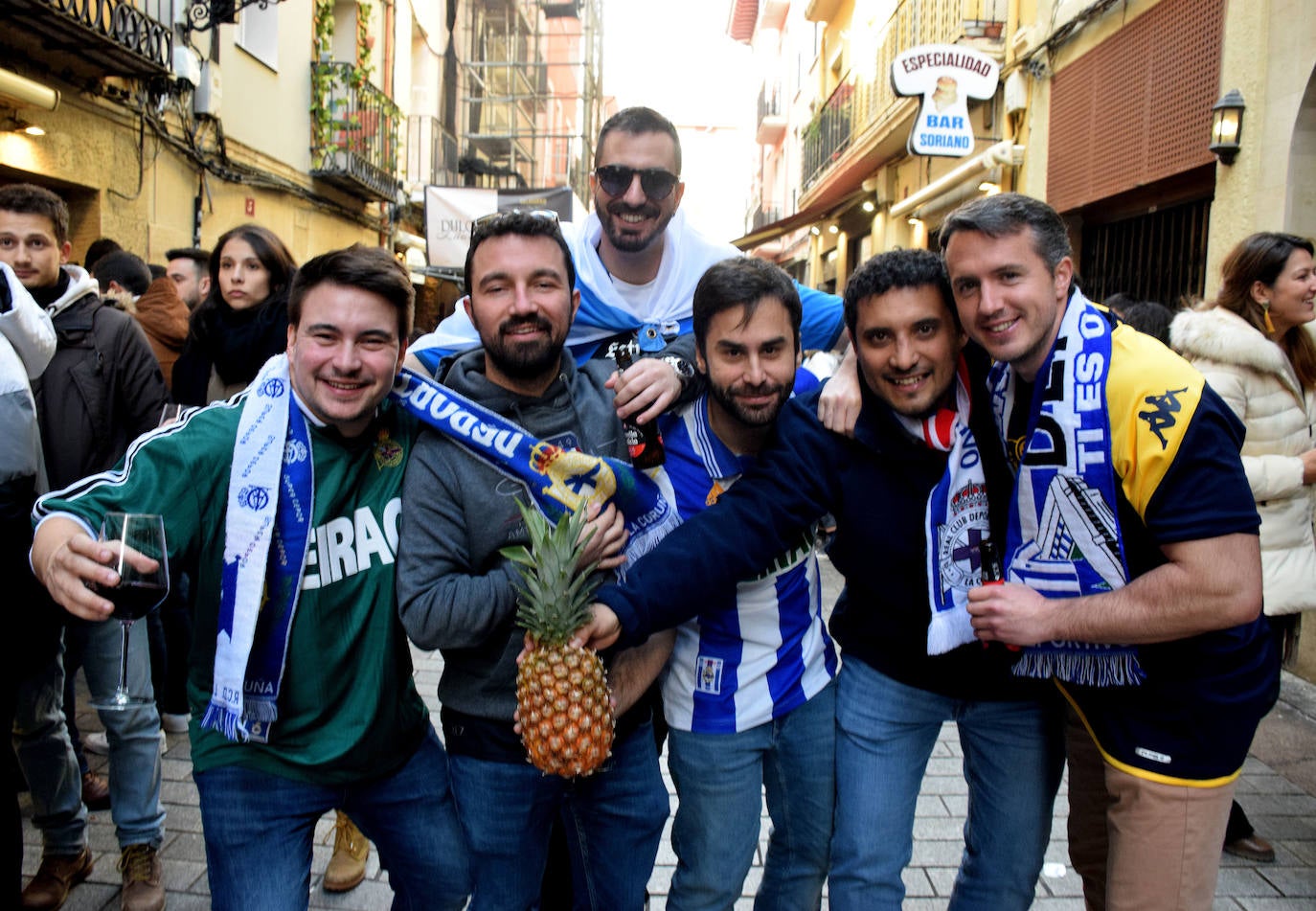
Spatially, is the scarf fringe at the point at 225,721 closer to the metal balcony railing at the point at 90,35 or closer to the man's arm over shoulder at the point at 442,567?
the man's arm over shoulder at the point at 442,567

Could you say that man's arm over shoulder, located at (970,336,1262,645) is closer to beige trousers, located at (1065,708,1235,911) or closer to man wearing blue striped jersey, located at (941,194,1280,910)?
man wearing blue striped jersey, located at (941,194,1280,910)

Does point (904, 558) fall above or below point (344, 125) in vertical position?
below

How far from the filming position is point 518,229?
2475 mm

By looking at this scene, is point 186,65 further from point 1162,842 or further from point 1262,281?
point 1162,842

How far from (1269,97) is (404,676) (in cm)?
652

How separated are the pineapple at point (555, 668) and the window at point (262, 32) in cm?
1315

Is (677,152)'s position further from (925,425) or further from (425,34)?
(425,34)

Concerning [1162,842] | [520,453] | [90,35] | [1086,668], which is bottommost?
[1162,842]

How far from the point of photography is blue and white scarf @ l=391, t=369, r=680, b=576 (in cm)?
228

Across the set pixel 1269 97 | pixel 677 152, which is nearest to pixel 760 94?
pixel 1269 97

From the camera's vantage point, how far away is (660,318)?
10.6 ft

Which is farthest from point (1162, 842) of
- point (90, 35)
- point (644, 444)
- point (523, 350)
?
point (90, 35)

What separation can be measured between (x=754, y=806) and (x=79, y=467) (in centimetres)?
281

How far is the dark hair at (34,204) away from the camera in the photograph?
353 centimetres
